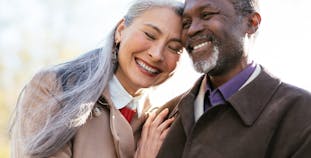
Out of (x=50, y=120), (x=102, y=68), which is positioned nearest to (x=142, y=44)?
(x=102, y=68)

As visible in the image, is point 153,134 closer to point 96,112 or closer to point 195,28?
point 96,112

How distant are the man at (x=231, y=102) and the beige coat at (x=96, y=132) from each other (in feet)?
0.67

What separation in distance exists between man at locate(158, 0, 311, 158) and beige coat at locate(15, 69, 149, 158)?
8.1 inches

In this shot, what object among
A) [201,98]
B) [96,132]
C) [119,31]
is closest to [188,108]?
[201,98]

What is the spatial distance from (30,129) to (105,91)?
362mm

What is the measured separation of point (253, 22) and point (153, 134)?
0.65 meters

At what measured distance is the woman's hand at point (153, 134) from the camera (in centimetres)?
218

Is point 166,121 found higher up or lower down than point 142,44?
lower down

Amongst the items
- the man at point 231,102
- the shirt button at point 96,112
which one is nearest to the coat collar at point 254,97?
the man at point 231,102

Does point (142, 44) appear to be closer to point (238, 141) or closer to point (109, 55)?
point (109, 55)

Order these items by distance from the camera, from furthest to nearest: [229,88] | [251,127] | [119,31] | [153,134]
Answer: [119,31] < [153,134] < [229,88] < [251,127]

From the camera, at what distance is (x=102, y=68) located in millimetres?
2287

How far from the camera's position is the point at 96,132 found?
2207mm

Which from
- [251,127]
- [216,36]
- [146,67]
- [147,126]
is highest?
[216,36]
